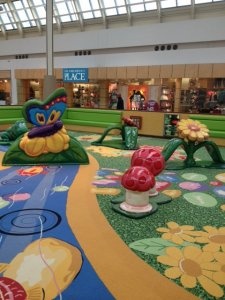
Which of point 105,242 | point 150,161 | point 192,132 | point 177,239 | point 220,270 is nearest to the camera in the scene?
point 220,270

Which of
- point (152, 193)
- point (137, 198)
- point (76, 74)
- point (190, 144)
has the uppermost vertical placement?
point (76, 74)

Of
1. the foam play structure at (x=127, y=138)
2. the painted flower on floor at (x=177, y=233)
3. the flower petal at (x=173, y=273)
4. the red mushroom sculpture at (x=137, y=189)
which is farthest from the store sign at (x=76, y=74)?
the flower petal at (x=173, y=273)

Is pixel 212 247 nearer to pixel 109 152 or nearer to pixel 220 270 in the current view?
pixel 220 270

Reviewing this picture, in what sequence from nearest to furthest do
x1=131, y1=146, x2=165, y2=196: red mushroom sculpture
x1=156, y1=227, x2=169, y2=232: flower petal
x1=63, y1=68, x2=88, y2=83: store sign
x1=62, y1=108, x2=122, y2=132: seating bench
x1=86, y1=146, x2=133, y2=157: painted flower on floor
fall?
x1=156, y1=227, x2=169, y2=232: flower petal, x1=131, y1=146, x2=165, y2=196: red mushroom sculpture, x1=86, y1=146, x2=133, y2=157: painted flower on floor, x1=62, y1=108, x2=122, y2=132: seating bench, x1=63, y1=68, x2=88, y2=83: store sign

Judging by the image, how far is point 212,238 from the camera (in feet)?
9.52

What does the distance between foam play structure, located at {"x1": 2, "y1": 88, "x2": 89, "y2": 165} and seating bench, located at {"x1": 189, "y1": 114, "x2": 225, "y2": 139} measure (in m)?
4.73

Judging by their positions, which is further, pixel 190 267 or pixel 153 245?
pixel 153 245

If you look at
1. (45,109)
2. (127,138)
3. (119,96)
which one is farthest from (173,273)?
(119,96)

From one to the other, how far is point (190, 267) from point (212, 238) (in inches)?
24.4

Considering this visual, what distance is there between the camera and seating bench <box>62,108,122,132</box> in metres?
10.2

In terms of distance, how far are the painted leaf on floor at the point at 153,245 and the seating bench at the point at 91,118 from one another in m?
7.34

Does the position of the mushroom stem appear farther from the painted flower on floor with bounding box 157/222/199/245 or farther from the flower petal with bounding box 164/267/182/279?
the flower petal with bounding box 164/267/182/279

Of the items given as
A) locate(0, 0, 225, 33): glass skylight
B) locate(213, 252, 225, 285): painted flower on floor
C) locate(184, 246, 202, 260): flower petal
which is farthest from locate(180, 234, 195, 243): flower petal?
locate(0, 0, 225, 33): glass skylight

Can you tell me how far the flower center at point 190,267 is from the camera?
7.61 feet
